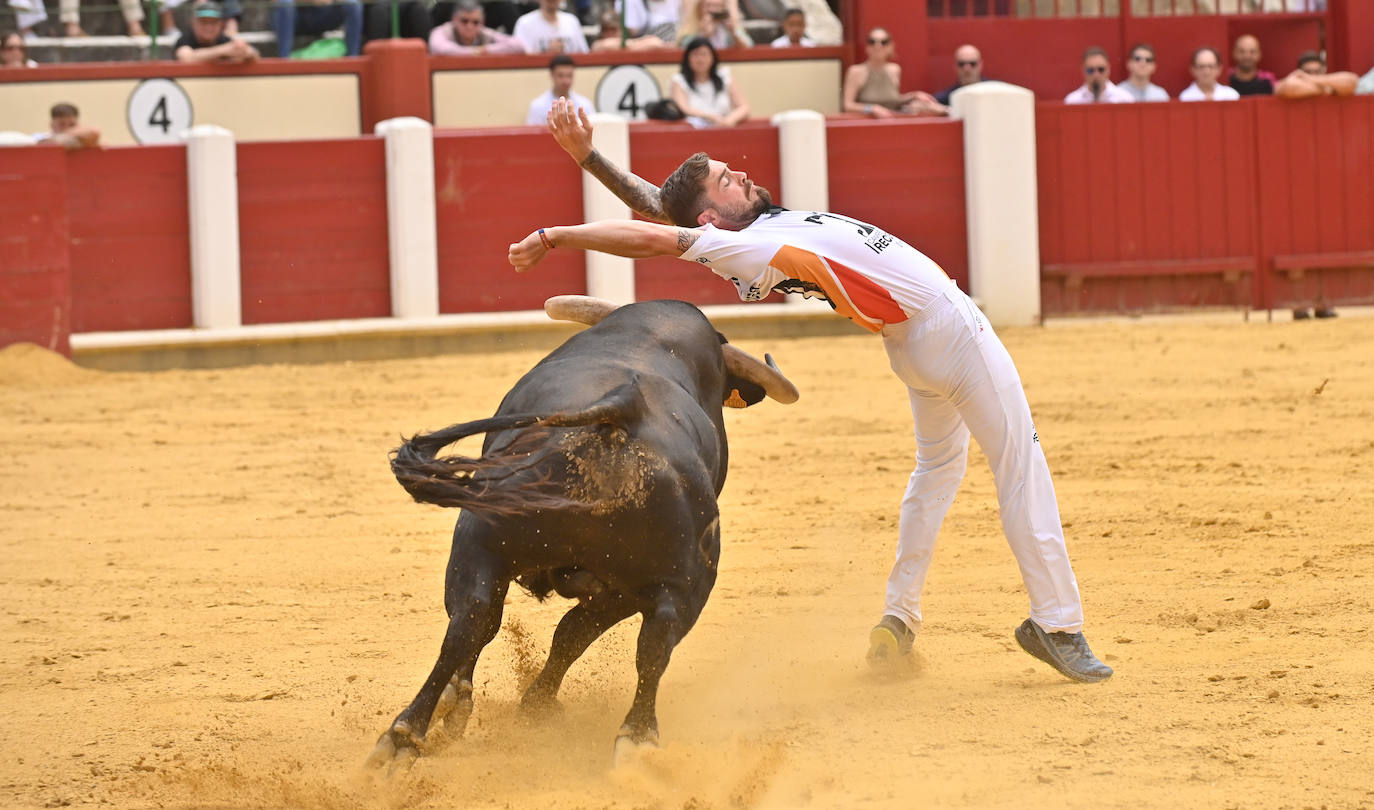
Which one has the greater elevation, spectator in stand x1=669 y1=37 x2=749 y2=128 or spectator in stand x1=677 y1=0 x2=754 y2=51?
spectator in stand x1=677 y1=0 x2=754 y2=51

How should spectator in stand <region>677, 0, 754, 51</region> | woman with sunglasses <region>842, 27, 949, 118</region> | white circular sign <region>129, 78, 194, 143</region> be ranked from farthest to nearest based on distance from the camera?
spectator in stand <region>677, 0, 754, 51</region> < woman with sunglasses <region>842, 27, 949, 118</region> < white circular sign <region>129, 78, 194, 143</region>

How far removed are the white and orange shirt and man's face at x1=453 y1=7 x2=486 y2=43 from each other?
9.52 meters

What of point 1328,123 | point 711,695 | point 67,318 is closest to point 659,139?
point 67,318

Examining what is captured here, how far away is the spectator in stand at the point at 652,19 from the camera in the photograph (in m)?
13.5

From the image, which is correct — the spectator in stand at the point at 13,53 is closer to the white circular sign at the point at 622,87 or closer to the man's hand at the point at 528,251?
the white circular sign at the point at 622,87

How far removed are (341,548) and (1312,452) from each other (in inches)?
156

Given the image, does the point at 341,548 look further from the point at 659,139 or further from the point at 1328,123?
the point at 1328,123

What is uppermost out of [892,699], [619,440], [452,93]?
[452,93]

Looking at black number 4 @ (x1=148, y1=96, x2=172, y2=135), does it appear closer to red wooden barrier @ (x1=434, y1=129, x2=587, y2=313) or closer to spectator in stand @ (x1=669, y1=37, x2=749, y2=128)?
red wooden barrier @ (x1=434, y1=129, x2=587, y2=313)

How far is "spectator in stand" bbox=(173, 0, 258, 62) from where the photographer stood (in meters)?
12.4

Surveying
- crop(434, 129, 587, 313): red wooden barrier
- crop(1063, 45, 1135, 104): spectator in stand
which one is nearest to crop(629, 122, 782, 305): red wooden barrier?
Answer: crop(434, 129, 587, 313): red wooden barrier

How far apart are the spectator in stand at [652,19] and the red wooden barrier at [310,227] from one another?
2.68 metres

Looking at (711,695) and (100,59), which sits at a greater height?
(100,59)

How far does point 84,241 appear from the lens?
11508 millimetres
